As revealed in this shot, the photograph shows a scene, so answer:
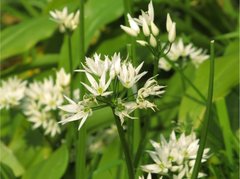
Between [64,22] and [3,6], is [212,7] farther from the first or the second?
[64,22]

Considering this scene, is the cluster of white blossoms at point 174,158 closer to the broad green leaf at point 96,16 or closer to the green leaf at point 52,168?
the green leaf at point 52,168

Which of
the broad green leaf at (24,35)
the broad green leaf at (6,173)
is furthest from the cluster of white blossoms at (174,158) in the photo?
the broad green leaf at (24,35)

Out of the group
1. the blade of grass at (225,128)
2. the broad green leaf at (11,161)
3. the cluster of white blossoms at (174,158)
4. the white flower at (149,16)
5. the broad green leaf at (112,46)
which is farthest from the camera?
the broad green leaf at (112,46)

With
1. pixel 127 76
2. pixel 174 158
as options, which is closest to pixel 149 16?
pixel 127 76

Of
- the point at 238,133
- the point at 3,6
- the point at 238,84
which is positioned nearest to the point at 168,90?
the point at 238,84

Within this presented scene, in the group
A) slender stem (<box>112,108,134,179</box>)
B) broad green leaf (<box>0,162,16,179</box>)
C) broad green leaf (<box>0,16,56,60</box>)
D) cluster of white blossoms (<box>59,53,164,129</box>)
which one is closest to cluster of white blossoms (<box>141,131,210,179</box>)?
slender stem (<box>112,108,134,179</box>)

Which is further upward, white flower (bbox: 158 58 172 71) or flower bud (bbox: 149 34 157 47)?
white flower (bbox: 158 58 172 71)

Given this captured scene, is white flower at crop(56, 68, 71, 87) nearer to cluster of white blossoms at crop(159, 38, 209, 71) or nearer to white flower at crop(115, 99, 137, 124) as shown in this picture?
cluster of white blossoms at crop(159, 38, 209, 71)
